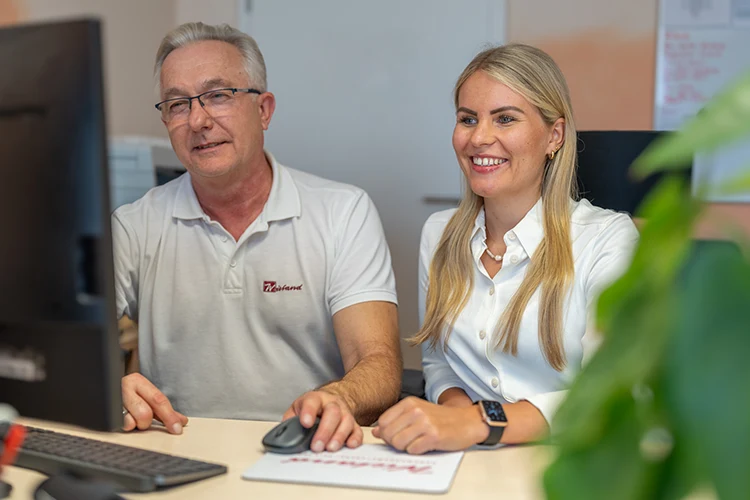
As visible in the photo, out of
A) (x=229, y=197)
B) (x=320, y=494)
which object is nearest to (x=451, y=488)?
(x=320, y=494)

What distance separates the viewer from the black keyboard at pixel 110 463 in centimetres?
100

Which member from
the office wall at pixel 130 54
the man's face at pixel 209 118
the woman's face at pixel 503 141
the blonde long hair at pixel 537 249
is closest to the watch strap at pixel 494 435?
the blonde long hair at pixel 537 249

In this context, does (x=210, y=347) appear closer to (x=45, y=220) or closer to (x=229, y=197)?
(x=229, y=197)

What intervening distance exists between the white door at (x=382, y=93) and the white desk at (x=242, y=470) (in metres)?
2.30

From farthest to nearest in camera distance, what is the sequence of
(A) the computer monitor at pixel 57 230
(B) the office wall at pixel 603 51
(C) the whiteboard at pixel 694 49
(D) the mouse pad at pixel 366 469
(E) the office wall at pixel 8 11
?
1. (B) the office wall at pixel 603 51
2. (C) the whiteboard at pixel 694 49
3. (E) the office wall at pixel 8 11
4. (D) the mouse pad at pixel 366 469
5. (A) the computer monitor at pixel 57 230

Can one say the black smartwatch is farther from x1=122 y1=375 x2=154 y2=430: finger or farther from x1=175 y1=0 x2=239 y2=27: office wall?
x1=175 y1=0 x2=239 y2=27: office wall

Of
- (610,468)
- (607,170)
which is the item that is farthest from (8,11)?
(610,468)

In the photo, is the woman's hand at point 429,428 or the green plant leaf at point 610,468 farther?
the woman's hand at point 429,428

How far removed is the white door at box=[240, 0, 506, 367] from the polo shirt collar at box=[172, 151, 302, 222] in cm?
157

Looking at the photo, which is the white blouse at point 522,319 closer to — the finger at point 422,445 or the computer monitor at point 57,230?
the finger at point 422,445

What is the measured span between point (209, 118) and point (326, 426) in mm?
988

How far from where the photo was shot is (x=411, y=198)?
359 cm

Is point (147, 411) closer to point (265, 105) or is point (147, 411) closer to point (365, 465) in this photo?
point (365, 465)

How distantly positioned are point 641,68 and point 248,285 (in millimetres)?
2078
